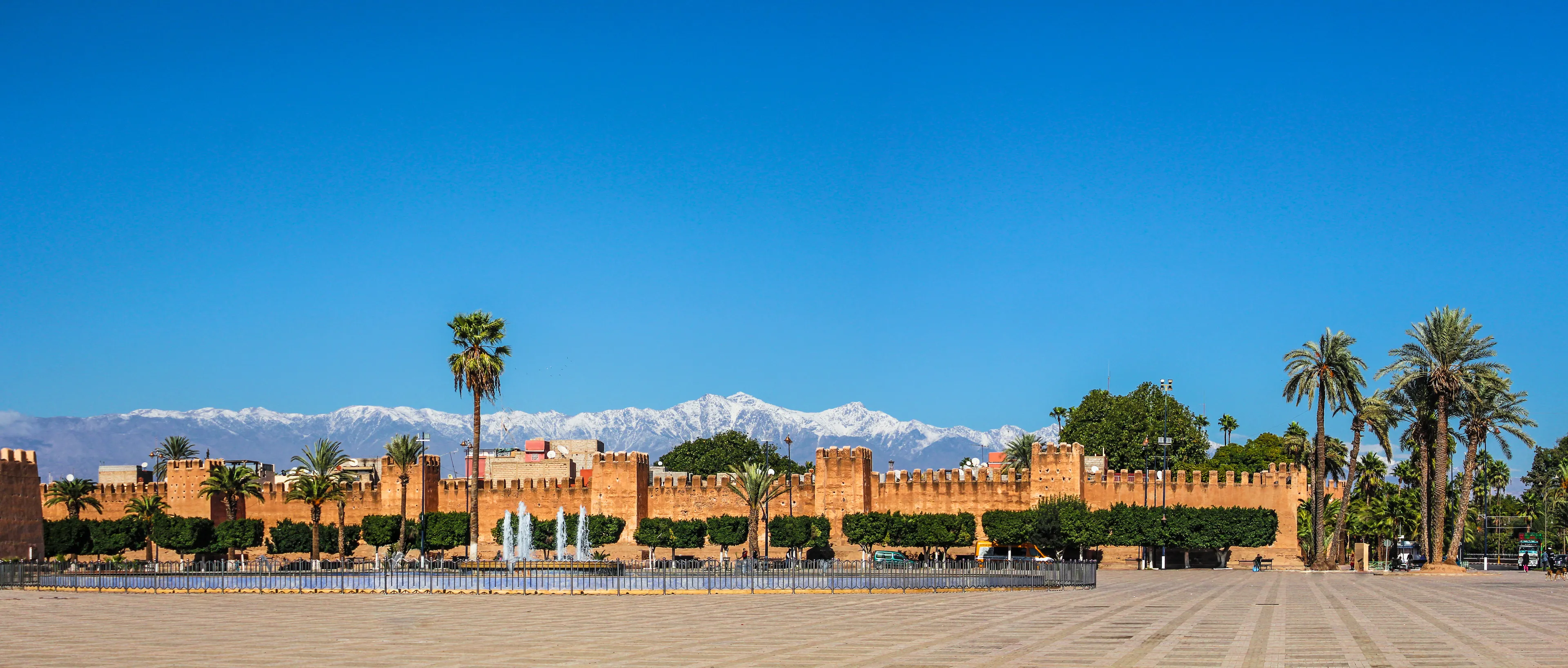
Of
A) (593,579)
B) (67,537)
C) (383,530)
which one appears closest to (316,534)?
(383,530)

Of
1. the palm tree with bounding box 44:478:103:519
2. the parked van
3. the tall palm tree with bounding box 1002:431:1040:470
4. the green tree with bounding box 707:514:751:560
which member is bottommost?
the parked van

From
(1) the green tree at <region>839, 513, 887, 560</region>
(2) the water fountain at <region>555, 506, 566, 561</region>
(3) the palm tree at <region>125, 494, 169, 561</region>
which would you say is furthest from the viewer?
(3) the palm tree at <region>125, 494, 169, 561</region>

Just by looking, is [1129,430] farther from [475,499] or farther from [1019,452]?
[475,499]

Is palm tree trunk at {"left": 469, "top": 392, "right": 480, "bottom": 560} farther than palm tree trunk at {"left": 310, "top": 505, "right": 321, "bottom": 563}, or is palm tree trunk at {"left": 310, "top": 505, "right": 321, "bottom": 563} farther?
palm tree trunk at {"left": 310, "top": 505, "right": 321, "bottom": 563}

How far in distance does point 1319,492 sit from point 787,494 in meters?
23.1

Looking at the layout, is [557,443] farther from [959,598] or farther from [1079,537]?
[959,598]

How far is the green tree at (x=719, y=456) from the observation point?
314 ft

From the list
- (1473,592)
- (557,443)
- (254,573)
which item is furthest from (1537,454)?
(254,573)

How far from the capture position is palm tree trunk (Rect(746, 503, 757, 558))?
51.8 m

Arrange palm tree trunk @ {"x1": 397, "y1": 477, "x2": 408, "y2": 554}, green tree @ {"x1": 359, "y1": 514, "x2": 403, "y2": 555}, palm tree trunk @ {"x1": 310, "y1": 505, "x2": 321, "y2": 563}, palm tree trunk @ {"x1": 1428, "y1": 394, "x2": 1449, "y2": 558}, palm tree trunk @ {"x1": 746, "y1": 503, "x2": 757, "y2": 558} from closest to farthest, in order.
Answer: palm tree trunk @ {"x1": 1428, "y1": 394, "x2": 1449, "y2": 558} < palm tree trunk @ {"x1": 746, "y1": 503, "x2": 757, "y2": 558} < palm tree trunk @ {"x1": 310, "y1": 505, "x2": 321, "y2": 563} < palm tree trunk @ {"x1": 397, "y1": 477, "x2": 408, "y2": 554} < green tree @ {"x1": 359, "y1": 514, "x2": 403, "y2": 555}

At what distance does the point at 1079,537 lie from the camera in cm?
5500

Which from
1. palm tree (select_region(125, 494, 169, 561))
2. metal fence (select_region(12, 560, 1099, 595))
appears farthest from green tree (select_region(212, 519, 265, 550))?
metal fence (select_region(12, 560, 1099, 595))

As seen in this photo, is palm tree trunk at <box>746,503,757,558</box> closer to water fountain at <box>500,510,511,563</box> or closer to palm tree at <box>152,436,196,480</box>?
water fountain at <box>500,510,511,563</box>

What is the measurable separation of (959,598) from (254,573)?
1832 cm
